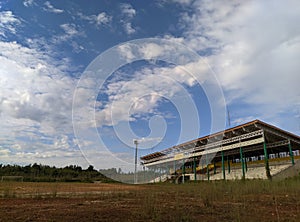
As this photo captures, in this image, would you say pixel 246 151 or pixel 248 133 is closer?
pixel 248 133

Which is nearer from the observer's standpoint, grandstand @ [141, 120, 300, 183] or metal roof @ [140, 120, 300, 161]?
metal roof @ [140, 120, 300, 161]

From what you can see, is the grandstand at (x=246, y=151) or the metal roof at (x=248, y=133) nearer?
the metal roof at (x=248, y=133)

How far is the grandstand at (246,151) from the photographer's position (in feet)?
88.7

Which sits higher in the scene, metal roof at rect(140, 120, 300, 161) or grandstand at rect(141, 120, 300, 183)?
metal roof at rect(140, 120, 300, 161)

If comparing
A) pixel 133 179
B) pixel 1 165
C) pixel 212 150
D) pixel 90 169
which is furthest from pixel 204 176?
pixel 1 165

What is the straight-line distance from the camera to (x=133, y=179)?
4566 cm

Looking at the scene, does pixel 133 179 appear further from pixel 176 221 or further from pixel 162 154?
pixel 176 221

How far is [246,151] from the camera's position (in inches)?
1345

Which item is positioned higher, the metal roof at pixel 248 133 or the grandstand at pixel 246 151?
the metal roof at pixel 248 133

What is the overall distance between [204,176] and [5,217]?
37008mm

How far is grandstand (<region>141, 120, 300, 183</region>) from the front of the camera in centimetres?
2703

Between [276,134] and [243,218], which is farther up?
[276,134]

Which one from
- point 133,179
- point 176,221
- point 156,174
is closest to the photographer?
point 176,221

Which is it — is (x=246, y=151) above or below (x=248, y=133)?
below
